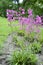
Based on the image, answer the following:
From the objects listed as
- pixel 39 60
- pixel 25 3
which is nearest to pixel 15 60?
pixel 39 60

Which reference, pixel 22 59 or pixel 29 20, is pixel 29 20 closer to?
pixel 29 20

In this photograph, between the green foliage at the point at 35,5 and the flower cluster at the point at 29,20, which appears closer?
the flower cluster at the point at 29,20

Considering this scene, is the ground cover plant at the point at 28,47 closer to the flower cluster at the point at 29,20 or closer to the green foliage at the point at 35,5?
the flower cluster at the point at 29,20

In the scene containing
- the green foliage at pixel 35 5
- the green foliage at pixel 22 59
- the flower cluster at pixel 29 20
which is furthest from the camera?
the green foliage at pixel 35 5

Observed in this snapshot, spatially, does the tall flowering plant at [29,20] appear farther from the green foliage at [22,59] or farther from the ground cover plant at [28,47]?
the green foliage at [22,59]

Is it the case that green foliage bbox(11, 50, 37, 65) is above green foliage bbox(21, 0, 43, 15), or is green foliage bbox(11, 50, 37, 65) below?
above

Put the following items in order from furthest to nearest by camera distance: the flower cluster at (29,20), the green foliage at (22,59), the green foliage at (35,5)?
the green foliage at (35,5) → the flower cluster at (29,20) → the green foliage at (22,59)

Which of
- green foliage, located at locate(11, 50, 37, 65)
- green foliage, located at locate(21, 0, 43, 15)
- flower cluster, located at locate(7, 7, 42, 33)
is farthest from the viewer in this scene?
green foliage, located at locate(21, 0, 43, 15)

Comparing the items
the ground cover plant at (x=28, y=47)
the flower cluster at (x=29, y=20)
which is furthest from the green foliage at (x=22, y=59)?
the flower cluster at (x=29, y=20)

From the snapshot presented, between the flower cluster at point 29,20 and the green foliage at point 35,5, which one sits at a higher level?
the flower cluster at point 29,20

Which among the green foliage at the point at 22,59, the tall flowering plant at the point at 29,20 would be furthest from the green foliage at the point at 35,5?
the green foliage at the point at 22,59

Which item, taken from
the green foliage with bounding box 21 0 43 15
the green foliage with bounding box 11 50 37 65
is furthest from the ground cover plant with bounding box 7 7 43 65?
the green foliage with bounding box 21 0 43 15

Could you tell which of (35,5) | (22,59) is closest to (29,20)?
(22,59)

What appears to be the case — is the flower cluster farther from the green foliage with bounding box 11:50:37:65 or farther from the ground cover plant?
the green foliage with bounding box 11:50:37:65
